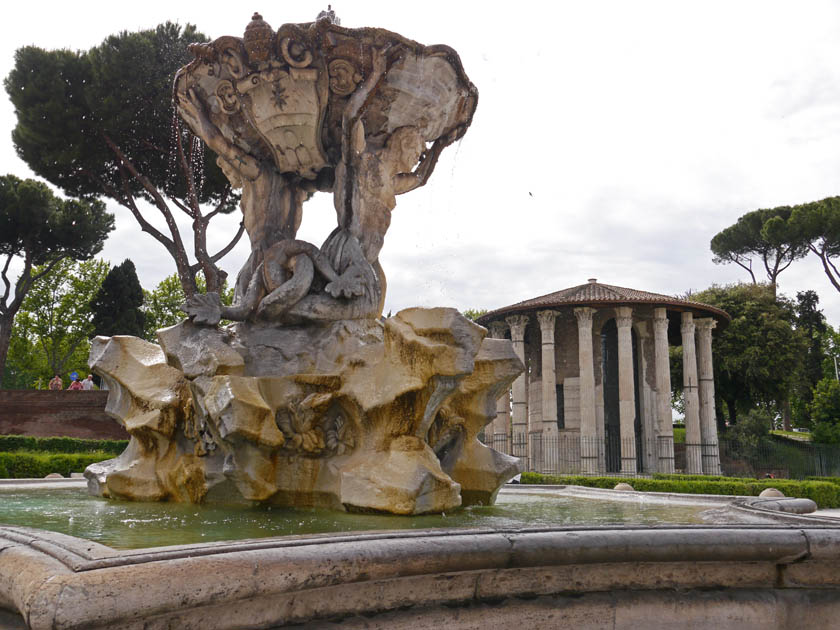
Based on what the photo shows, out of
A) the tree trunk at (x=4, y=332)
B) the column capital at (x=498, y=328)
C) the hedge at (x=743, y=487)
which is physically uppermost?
the column capital at (x=498, y=328)

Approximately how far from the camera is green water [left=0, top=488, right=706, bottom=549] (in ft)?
11.0

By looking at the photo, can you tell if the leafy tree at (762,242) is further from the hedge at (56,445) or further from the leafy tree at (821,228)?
the hedge at (56,445)

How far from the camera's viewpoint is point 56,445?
59.5 feet

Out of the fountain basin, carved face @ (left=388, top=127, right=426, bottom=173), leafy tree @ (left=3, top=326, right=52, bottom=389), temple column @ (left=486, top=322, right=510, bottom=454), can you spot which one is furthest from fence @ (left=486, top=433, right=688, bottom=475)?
leafy tree @ (left=3, top=326, right=52, bottom=389)

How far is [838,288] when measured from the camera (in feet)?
129

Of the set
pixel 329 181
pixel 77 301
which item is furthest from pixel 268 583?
pixel 77 301

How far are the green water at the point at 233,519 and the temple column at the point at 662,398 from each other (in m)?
22.2

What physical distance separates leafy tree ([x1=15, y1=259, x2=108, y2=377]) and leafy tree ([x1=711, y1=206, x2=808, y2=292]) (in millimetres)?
36320

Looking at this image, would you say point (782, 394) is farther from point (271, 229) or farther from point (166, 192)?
point (271, 229)

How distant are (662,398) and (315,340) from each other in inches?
952

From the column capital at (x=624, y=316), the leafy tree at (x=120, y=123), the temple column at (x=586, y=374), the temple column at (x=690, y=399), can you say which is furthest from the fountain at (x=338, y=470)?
the temple column at (x=690, y=399)

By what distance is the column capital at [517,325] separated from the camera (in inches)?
1099

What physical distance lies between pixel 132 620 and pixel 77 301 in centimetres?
3533

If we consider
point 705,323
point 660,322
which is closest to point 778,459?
point 705,323
